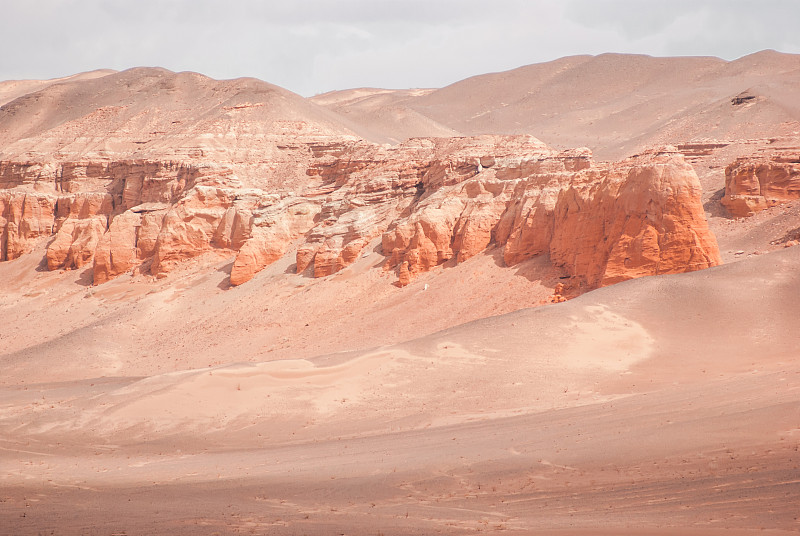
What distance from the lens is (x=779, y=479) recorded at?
1120 centimetres

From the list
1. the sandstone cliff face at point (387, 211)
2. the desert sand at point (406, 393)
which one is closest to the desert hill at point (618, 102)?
the desert sand at point (406, 393)

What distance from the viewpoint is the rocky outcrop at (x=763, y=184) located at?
3491 cm

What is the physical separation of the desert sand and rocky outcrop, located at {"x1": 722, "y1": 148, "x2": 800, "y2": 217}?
17.4 inches

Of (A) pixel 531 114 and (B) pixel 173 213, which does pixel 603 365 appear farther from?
(A) pixel 531 114

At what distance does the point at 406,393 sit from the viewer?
67.6ft

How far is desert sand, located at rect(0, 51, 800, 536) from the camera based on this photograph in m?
11.7

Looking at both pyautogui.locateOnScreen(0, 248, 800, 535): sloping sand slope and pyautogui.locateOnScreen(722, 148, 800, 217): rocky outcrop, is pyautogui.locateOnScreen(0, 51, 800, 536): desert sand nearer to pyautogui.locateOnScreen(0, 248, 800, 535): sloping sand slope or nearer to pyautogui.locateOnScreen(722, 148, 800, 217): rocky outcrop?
pyautogui.locateOnScreen(0, 248, 800, 535): sloping sand slope

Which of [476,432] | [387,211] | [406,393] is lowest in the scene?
[406,393]

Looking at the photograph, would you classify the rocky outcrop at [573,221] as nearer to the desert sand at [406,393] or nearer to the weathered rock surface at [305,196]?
the weathered rock surface at [305,196]

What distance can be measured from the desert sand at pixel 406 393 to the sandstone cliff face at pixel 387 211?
2.15 feet

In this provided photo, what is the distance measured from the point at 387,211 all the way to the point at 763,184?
16200 millimetres

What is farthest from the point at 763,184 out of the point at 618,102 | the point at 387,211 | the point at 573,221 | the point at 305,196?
the point at 618,102

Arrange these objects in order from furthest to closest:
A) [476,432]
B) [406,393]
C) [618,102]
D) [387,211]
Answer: [618,102] < [387,211] < [406,393] < [476,432]

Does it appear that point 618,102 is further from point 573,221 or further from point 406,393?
point 406,393
